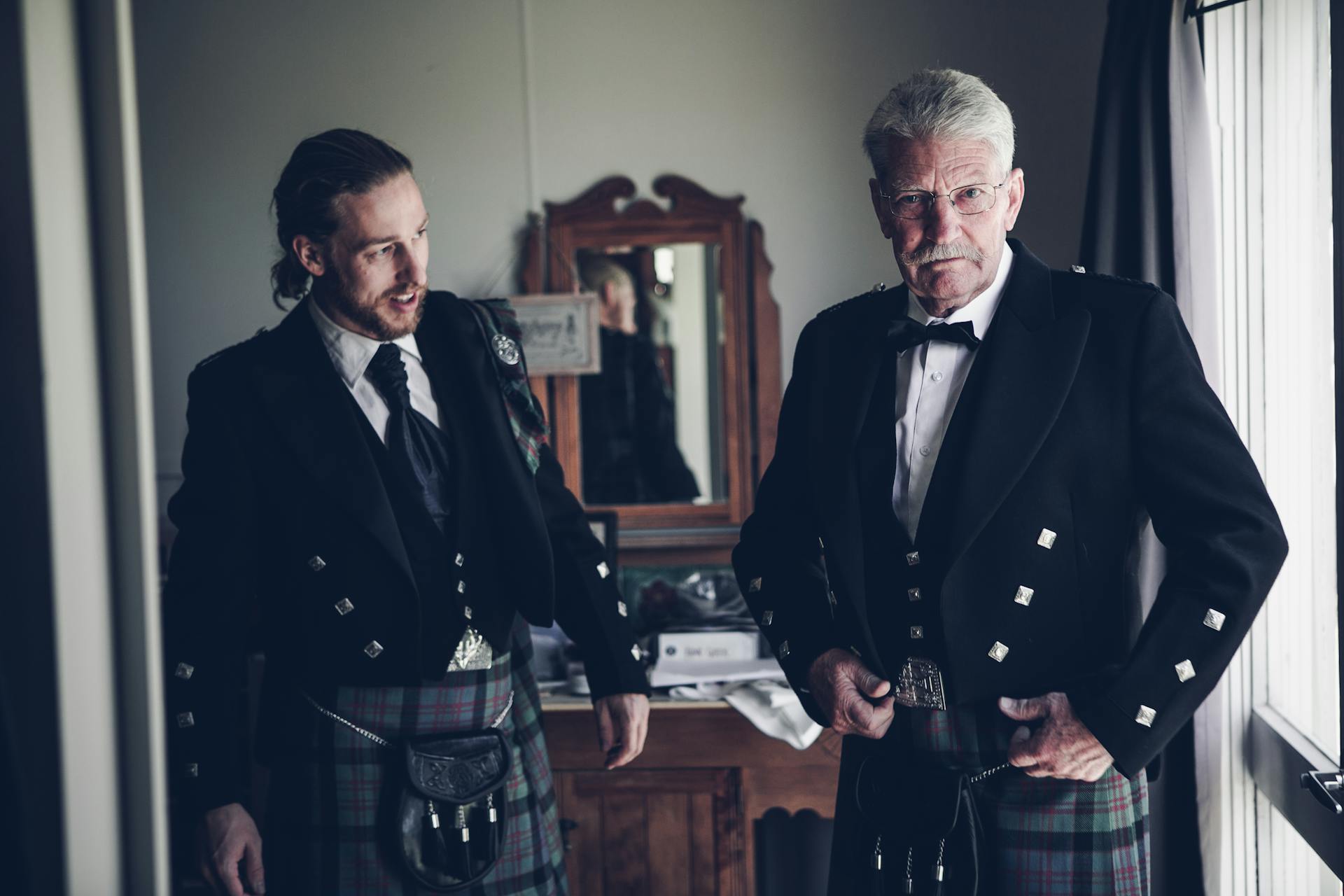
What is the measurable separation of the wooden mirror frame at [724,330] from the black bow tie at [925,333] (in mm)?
1296

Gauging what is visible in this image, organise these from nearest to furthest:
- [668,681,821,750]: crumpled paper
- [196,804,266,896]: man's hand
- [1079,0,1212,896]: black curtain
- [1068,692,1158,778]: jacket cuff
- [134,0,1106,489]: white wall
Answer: [1068,692,1158,778]: jacket cuff
[196,804,266,896]: man's hand
[1079,0,1212,896]: black curtain
[668,681,821,750]: crumpled paper
[134,0,1106,489]: white wall

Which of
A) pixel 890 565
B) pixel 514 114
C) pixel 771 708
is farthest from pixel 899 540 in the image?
pixel 514 114

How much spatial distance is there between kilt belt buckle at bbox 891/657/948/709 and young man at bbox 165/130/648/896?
507 millimetres

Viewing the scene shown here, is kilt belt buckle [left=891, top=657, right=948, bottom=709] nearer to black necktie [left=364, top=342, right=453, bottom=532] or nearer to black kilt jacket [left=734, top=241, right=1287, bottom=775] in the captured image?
black kilt jacket [left=734, top=241, right=1287, bottom=775]

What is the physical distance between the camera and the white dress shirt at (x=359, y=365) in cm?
158

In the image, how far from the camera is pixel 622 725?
5.46 feet

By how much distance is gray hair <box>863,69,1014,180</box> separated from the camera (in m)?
1.31

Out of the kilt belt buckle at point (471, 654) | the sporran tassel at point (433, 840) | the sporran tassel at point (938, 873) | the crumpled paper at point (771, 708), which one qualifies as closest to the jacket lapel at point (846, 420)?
the sporran tassel at point (938, 873)

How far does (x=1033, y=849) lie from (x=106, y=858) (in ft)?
3.06

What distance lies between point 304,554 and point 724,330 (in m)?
1.40

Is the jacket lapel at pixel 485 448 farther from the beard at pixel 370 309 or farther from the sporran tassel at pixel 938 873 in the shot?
the sporran tassel at pixel 938 873

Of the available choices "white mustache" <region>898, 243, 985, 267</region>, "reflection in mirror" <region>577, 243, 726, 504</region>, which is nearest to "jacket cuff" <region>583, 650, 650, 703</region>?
"white mustache" <region>898, 243, 985, 267</region>

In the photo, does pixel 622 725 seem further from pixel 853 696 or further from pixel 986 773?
pixel 986 773

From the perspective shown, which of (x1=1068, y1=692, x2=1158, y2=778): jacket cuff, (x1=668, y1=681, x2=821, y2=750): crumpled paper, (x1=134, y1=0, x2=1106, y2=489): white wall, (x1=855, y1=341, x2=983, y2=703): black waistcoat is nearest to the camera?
(x1=1068, y1=692, x2=1158, y2=778): jacket cuff
